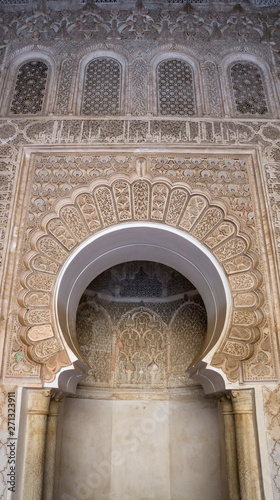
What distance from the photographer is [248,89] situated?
487cm

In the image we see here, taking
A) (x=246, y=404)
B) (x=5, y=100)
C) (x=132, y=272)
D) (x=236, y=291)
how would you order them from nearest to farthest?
(x=246, y=404) → (x=236, y=291) → (x=5, y=100) → (x=132, y=272)

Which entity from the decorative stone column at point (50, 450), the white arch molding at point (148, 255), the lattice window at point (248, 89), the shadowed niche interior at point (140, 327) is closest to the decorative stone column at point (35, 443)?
the white arch molding at point (148, 255)

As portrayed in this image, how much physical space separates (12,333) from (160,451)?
3112 mm

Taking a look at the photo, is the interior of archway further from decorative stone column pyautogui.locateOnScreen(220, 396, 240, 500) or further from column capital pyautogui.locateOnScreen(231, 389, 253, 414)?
column capital pyautogui.locateOnScreen(231, 389, 253, 414)

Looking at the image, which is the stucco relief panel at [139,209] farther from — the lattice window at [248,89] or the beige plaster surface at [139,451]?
the beige plaster surface at [139,451]

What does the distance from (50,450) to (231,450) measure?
1774mm

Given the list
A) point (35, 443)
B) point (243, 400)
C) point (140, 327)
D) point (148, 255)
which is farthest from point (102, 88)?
point (35, 443)

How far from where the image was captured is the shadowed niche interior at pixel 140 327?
5.83m

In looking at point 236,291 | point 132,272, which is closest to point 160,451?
point 132,272

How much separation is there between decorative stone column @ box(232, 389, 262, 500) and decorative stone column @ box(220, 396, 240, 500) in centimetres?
23

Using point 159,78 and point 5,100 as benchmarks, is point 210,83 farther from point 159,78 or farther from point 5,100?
point 5,100

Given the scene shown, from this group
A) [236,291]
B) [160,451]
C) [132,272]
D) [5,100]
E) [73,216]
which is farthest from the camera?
[132,272]

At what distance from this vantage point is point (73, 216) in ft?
13.4

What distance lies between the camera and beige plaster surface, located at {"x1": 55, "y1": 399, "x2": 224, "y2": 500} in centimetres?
526
